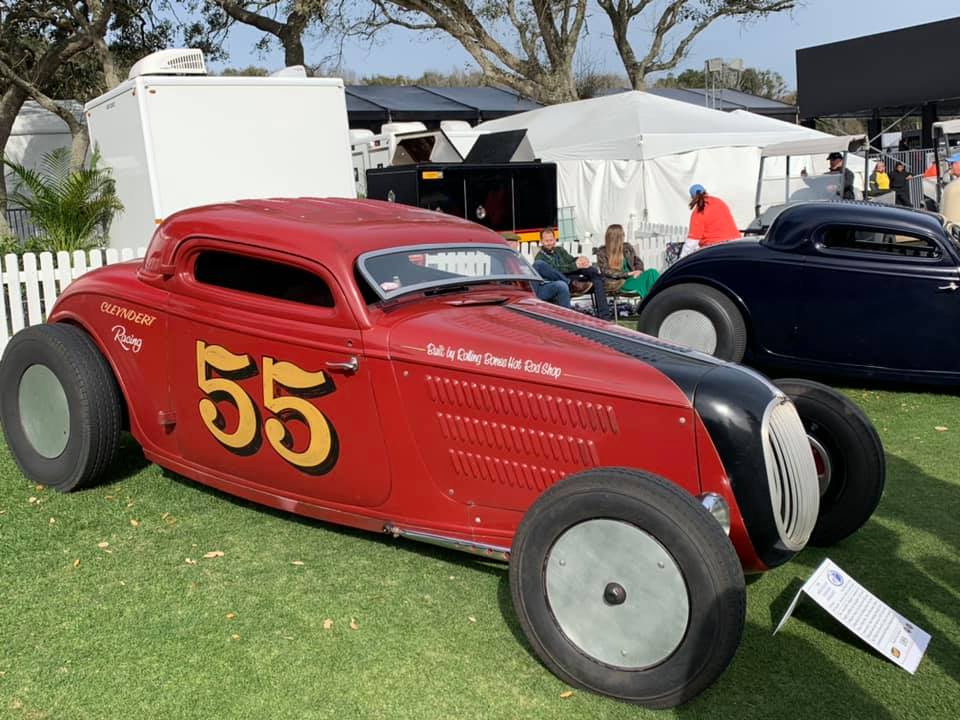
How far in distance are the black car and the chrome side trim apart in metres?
4.26

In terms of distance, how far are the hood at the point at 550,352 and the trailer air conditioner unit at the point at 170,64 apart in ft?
23.1

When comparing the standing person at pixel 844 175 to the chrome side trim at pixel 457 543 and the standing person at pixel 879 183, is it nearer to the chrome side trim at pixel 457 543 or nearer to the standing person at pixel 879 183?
the standing person at pixel 879 183

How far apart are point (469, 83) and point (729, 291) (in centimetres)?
4944

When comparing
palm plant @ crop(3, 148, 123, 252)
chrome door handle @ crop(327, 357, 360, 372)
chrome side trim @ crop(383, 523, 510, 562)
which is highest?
palm plant @ crop(3, 148, 123, 252)

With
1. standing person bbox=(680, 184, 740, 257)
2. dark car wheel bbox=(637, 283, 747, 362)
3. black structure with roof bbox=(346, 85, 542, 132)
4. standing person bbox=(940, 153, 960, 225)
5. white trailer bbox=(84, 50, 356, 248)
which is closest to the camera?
dark car wheel bbox=(637, 283, 747, 362)

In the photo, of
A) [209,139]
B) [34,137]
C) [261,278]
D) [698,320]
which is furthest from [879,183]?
[34,137]

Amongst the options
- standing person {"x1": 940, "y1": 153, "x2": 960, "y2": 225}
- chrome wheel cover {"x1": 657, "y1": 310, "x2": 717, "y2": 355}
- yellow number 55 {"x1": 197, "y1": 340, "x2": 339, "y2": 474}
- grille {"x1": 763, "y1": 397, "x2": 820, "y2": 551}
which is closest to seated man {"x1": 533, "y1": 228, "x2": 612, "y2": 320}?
chrome wheel cover {"x1": 657, "y1": 310, "x2": 717, "y2": 355}

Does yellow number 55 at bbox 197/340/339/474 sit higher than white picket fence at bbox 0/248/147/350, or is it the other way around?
white picket fence at bbox 0/248/147/350

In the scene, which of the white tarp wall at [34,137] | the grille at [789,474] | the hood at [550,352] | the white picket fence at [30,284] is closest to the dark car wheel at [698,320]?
the hood at [550,352]

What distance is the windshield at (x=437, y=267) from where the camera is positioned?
4020 millimetres

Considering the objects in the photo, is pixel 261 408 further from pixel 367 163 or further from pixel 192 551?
pixel 367 163

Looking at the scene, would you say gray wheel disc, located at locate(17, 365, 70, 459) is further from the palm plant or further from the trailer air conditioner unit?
the palm plant

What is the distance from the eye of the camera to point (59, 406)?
4895 millimetres

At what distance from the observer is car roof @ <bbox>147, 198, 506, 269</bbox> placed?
13.5 feet
